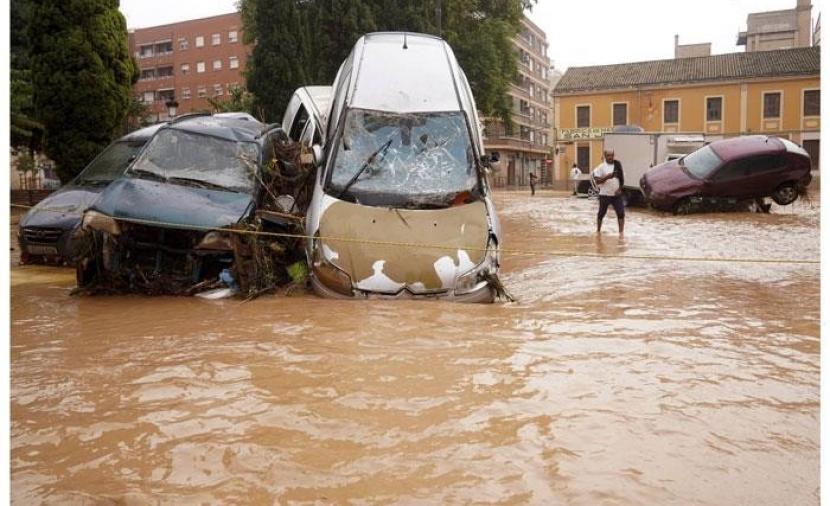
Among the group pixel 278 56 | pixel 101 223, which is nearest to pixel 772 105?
pixel 278 56

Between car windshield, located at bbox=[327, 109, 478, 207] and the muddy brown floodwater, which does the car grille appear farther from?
car windshield, located at bbox=[327, 109, 478, 207]

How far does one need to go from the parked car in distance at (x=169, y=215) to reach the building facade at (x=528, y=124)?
52803 millimetres

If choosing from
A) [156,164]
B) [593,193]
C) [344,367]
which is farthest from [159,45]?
[344,367]

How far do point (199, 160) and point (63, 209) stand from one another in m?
2.50

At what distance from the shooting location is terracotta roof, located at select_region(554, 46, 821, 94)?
142ft

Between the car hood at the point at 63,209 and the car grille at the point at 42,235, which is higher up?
the car hood at the point at 63,209

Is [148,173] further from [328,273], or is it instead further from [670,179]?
[670,179]

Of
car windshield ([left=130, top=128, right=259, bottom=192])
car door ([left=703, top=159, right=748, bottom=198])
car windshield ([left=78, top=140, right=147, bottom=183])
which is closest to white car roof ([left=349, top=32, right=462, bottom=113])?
car windshield ([left=130, top=128, right=259, bottom=192])

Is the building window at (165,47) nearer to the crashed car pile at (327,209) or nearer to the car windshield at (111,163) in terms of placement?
the car windshield at (111,163)

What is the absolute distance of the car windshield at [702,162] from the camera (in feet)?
58.6

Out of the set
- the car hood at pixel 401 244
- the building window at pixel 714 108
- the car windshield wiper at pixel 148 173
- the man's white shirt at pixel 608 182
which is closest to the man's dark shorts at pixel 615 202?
the man's white shirt at pixel 608 182

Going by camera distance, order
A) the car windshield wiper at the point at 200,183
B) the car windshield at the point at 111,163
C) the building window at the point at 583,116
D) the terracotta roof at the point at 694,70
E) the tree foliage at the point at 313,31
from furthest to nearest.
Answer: the building window at the point at 583,116
the terracotta roof at the point at 694,70
the tree foliage at the point at 313,31
the car windshield at the point at 111,163
the car windshield wiper at the point at 200,183

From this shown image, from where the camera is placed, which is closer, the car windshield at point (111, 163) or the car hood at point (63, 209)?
the car hood at point (63, 209)

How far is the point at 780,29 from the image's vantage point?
182 feet
